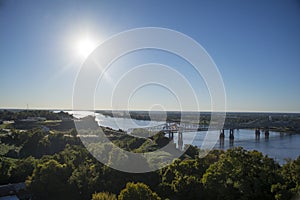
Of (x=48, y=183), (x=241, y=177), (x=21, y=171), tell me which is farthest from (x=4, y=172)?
(x=241, y=177)

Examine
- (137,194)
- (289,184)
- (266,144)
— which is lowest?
(266,144)

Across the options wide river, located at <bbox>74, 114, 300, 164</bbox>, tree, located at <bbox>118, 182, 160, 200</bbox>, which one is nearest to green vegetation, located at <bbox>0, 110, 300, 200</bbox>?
tree, located at <bbox>118, 182, 160, 200</bbox>

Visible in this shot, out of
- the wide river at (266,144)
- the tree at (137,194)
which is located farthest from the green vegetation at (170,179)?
the wide river at (266,144)

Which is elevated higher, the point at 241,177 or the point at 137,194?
the point at 241,177

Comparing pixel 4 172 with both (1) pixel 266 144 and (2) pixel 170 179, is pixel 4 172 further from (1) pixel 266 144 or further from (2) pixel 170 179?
(1) pixel 266 144

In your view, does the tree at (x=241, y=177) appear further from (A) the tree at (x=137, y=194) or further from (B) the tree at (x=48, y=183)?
(B) the tree at (x=48, y=183)

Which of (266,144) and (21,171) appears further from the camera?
(266,144)

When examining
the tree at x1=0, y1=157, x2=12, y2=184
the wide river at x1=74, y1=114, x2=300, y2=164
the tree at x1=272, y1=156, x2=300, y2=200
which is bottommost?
the wide river at x1=74, y1=114, x2=300, y2=164

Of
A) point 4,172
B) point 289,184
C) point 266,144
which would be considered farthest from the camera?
point 266,144

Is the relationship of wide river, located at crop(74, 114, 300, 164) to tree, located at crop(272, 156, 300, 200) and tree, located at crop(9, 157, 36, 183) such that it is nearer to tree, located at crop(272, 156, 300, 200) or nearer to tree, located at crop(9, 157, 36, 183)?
tree, located at crop(272, 156, 300, 200)

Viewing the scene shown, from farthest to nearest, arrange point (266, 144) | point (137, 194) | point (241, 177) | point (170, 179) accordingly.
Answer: point (266, 144)
point (170, 179)
point (241, 177)
point (137, 194)

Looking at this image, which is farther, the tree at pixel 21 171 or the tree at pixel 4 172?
the tree at pixel 21 171
